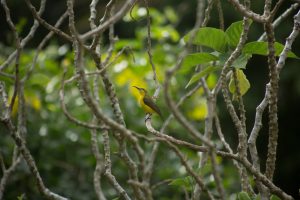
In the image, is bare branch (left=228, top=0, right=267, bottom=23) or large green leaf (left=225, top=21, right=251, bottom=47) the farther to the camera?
large green leaf (left=225, top=21, right=251, bottom=47)

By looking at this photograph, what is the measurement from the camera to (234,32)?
1.96 metres

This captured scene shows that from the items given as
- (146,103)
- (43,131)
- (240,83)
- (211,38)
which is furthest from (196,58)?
(43,131)

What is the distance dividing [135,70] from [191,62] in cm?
275

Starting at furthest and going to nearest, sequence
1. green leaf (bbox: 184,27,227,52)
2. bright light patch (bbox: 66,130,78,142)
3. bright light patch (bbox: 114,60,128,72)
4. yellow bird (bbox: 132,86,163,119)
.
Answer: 1. bright light patch (bbox: 114,60,128,72)
2. bright light patch (bbox: 66,130,78,142)
3. yellow bird (bbox: 132,86,163,119)
4. green leaf (bbox: 184,27,227,52)

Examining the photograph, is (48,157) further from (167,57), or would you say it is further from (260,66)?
(260,66)

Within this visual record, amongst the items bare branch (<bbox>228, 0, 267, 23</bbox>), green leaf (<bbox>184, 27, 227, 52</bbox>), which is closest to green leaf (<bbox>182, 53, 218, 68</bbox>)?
green leaf (<bbox>184, 27, 227, 52</bbox>)

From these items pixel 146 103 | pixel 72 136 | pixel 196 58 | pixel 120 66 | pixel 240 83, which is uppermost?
pixel 196 58

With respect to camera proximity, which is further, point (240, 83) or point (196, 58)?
point (240, 83)

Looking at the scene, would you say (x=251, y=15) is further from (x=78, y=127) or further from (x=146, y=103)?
(x=78, y=127)

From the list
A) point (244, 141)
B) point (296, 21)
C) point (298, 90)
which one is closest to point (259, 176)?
point (244, 141)

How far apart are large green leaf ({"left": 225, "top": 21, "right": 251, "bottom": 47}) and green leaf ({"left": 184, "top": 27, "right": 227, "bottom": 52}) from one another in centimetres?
3

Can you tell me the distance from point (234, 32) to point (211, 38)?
0.09 m

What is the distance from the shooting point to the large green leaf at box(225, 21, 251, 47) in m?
1.94

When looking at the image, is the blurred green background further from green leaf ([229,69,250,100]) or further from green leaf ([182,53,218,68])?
green leaf ([182,53,218,68])
